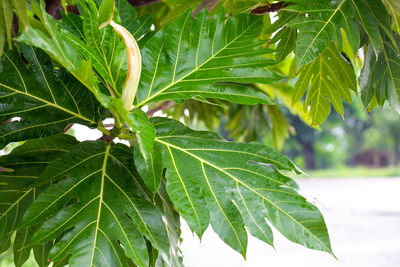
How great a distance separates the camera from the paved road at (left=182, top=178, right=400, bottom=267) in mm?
4703

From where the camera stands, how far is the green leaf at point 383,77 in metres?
0.57

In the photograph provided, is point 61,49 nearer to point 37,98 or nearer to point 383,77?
point 37,98

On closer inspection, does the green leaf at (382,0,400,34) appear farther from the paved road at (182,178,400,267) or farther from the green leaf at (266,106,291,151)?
the paved road at (182,178,400,267)

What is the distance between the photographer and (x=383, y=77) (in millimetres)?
576

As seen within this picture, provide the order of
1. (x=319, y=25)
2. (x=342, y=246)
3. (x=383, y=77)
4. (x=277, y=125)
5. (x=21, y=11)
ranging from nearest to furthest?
(x=21, y=11)
(x=319, y=25)
(x=383, y=77)
(x=277, y=125)
(x=342, y=246)

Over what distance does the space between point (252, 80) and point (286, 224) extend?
0.51ft

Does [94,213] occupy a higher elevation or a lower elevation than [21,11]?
lower

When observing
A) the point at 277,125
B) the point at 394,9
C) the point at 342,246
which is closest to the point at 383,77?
the point at 394,9

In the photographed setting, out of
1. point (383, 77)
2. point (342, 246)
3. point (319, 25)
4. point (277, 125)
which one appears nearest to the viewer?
point (319, 25)

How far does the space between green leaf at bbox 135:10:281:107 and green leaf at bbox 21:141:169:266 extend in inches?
3.3

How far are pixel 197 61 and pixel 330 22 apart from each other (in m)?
0.15

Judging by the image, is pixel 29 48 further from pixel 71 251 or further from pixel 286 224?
pixel 286 224

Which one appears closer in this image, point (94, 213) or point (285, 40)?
point (94, 213)

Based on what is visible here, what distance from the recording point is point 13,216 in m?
0.49
